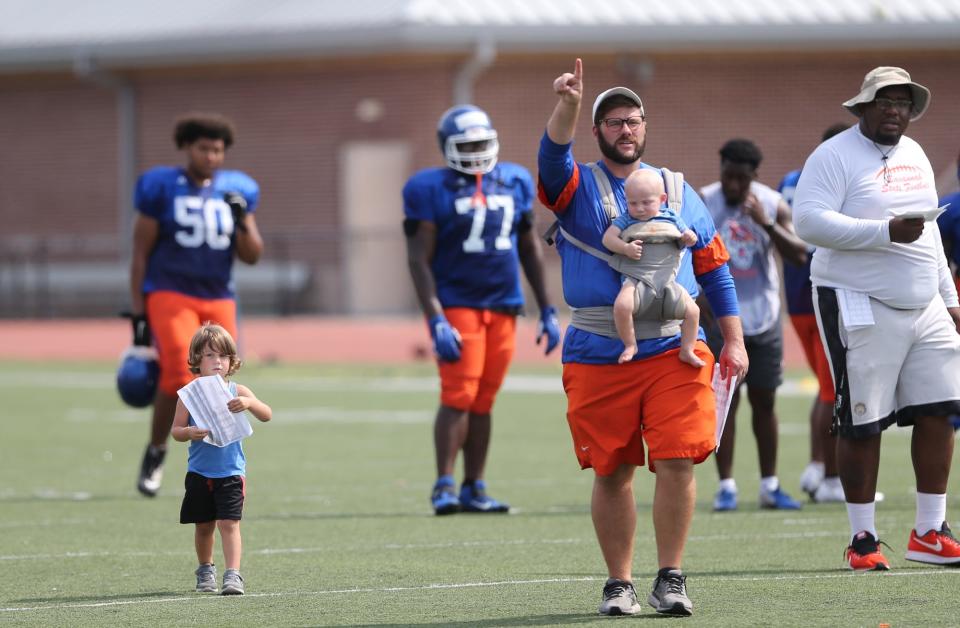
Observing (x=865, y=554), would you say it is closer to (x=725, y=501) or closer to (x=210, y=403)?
(x=725, y=501)

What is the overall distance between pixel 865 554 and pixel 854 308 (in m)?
1.03

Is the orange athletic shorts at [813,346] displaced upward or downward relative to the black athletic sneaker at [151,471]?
upward

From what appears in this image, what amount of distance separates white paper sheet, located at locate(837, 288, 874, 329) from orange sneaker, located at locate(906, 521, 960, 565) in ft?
3.14

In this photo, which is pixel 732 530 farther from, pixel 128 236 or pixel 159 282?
pixel 128 236

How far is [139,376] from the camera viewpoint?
35.6 ft

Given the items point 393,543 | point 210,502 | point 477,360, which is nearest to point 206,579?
point 210,502

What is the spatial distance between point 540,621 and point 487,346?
391cm

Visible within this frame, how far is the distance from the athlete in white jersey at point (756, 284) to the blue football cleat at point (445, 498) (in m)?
1.47

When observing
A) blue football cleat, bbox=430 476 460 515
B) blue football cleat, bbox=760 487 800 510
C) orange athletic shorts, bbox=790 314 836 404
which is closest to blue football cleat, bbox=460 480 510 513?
blue football cleat, bbox=430 476 460 515

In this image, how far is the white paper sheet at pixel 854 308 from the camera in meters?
7.50

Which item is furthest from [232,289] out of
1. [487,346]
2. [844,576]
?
[844,576]

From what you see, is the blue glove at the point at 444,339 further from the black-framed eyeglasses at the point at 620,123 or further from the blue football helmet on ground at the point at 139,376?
the black-framed eyeglasses at the point at 620,123

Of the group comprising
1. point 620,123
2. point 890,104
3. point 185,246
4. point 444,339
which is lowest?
point 444,339

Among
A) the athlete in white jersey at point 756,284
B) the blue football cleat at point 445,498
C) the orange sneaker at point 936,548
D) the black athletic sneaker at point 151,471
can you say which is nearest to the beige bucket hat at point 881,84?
the orange sneaker at point 936,548
